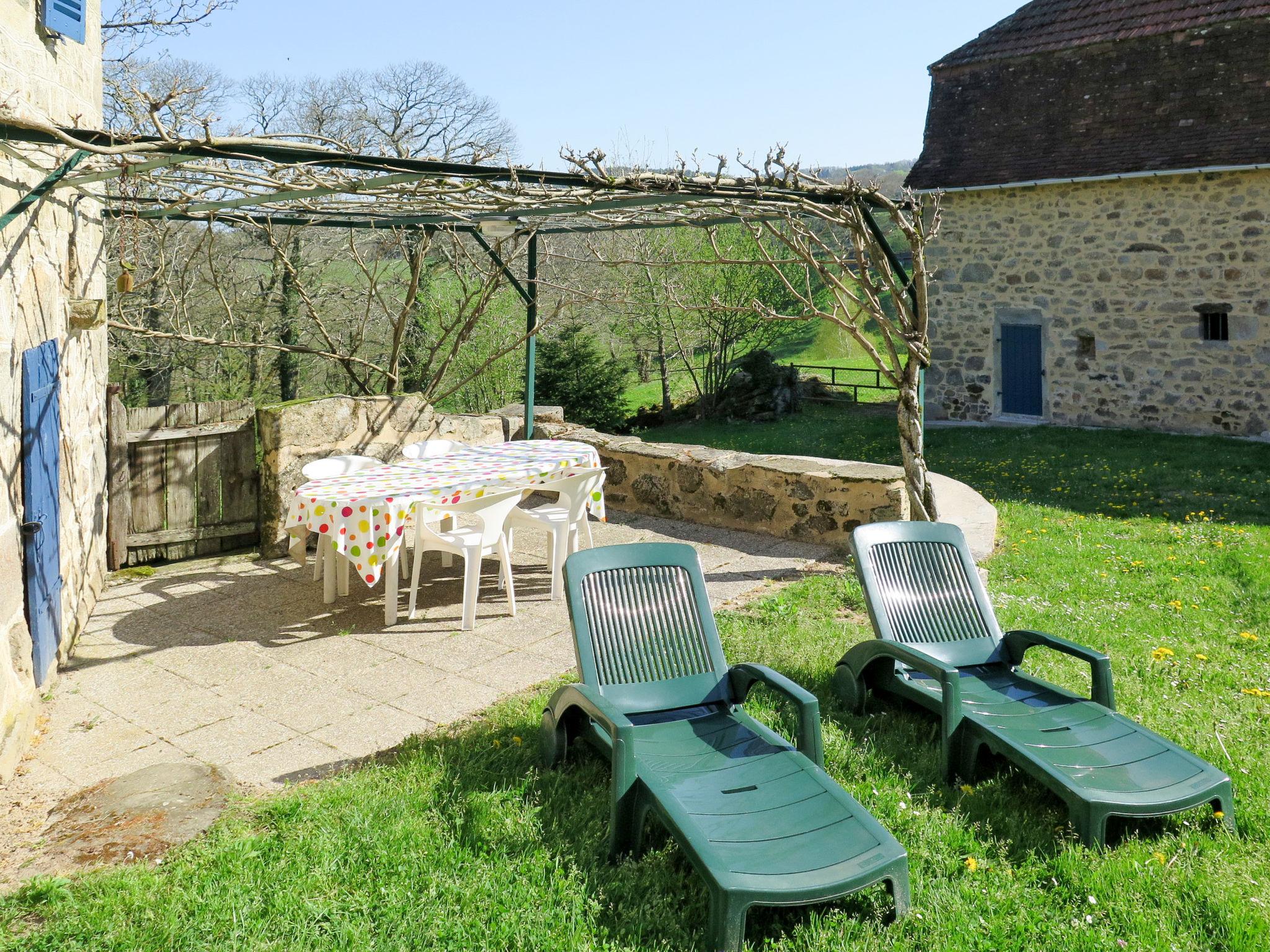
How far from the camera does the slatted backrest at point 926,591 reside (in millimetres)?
4527

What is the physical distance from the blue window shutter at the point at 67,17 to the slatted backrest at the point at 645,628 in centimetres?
408

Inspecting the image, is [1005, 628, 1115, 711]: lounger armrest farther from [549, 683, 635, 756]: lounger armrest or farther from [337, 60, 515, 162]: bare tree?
[337, 60, 515, 162]: bare tree

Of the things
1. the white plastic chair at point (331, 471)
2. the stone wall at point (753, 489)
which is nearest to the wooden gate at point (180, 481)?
the white plastic chair at point (331, 471)

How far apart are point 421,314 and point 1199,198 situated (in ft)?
44.2

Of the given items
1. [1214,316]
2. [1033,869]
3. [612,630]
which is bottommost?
[1033,869]

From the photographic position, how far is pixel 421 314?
63.9 ft

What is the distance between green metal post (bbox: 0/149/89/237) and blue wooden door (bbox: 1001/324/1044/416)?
44.5 ft

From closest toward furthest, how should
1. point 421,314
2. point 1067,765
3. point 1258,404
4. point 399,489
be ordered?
point 1067,765 → point 399,489 → point 1258,404 → point 421,314

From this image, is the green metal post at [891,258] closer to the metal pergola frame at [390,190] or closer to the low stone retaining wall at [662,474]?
the metal pergola frame at [390,190]

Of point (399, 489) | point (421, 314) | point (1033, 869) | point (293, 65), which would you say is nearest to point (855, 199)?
point (399, 489)

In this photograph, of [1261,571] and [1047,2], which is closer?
[1261,571]

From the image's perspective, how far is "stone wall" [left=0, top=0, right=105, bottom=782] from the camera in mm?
4281

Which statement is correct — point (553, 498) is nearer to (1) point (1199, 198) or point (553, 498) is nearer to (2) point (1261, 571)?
(2) point (1261, 571)

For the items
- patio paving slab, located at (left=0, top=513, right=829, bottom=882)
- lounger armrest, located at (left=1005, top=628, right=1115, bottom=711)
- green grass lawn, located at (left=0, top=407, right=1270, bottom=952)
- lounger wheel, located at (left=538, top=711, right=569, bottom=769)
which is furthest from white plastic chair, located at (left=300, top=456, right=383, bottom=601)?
lounger armrest, located at (left=1005, top=628, right=1115, bottom=711)
